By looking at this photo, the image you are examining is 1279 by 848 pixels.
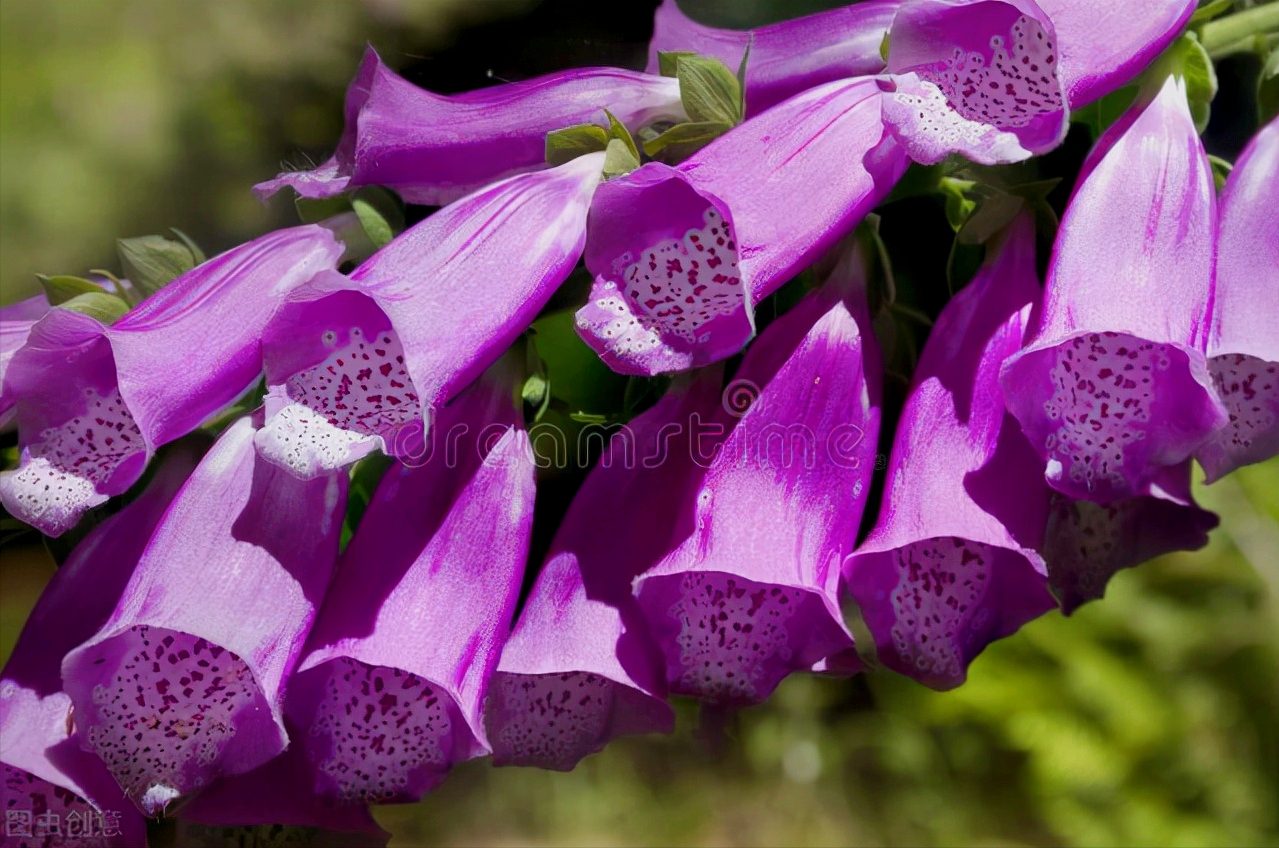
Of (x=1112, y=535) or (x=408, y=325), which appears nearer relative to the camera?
(x=408, y=325)

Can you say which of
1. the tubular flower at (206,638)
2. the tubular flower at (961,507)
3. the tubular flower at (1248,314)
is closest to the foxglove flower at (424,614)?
the tubular flower at (206,638)

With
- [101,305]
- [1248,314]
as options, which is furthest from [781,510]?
[101,305]

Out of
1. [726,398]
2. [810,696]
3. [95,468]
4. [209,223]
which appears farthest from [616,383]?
[810,696]

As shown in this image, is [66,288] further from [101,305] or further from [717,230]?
[717,230]

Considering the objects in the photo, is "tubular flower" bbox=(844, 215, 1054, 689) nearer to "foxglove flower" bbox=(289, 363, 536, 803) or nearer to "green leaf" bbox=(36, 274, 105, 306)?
"foxglove flower" bbox=(289, 363, 536, 803)

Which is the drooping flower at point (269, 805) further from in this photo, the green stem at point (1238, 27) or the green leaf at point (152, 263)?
the green stem at point (1238, 27)

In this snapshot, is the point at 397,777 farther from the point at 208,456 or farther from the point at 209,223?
the point at 209,223
